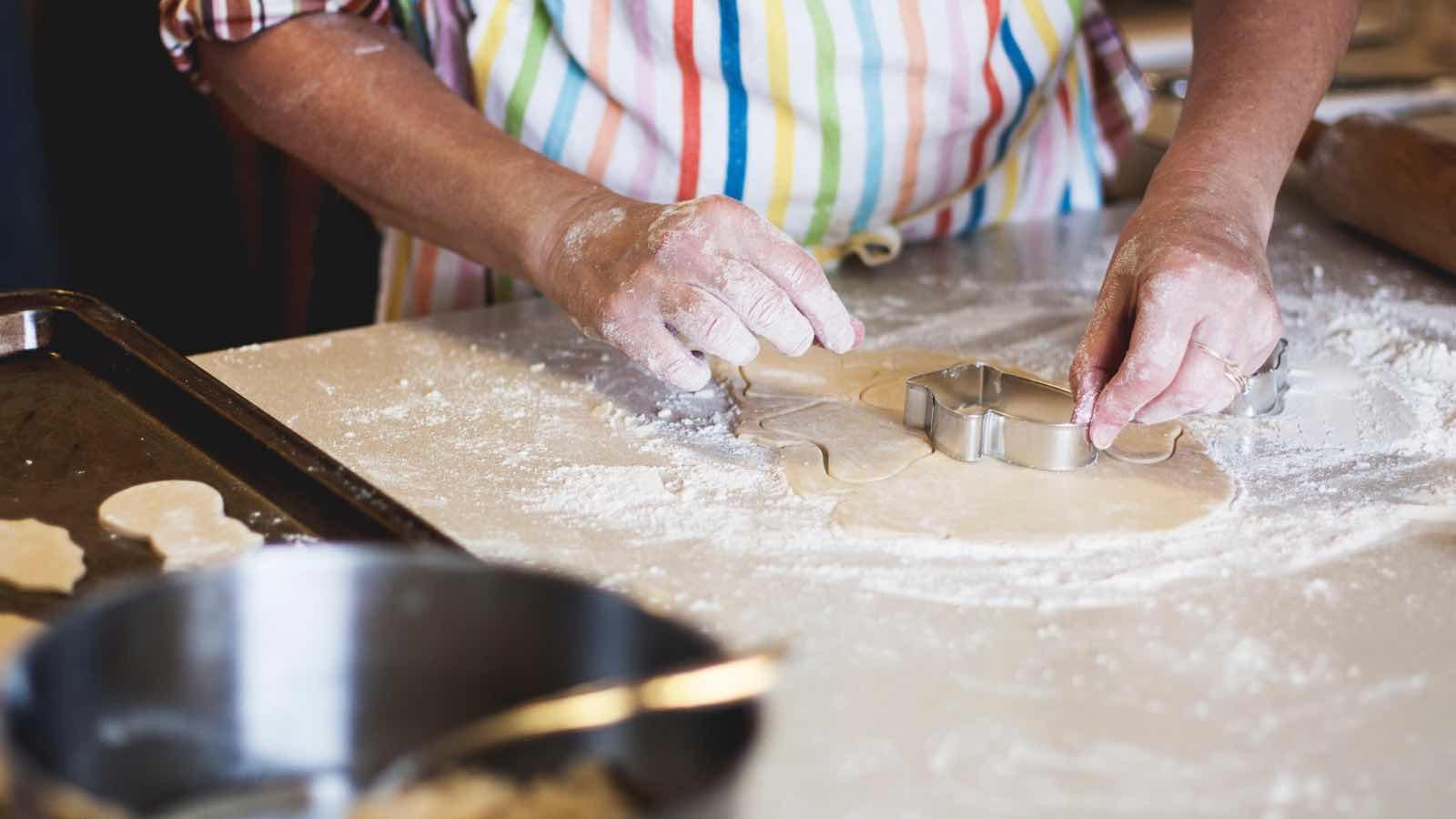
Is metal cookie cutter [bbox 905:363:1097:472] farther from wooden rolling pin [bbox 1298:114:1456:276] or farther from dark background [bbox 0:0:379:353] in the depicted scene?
dark background [bbox 0:0:379:353]

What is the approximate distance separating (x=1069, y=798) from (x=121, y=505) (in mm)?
648

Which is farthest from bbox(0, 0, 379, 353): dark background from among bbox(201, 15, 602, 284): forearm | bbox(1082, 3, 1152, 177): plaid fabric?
bbox(1082, 3, 1152, 177): plaid fabric

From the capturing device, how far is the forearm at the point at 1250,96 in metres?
1.24

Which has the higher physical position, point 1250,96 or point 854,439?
point 1250,96

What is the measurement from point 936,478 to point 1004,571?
15 centimetres

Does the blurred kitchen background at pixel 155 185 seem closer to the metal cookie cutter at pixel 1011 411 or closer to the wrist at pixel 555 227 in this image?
the wrist at pixel 555 227

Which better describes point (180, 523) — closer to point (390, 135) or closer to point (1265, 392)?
point (390, 135)

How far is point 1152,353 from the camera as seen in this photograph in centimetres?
107

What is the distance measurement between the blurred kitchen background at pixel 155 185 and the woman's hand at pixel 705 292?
3.78 ft

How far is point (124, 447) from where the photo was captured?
3.48ft

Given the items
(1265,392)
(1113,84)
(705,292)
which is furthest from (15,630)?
(1113,84)

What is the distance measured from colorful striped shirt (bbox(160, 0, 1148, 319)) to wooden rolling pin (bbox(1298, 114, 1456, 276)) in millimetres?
368

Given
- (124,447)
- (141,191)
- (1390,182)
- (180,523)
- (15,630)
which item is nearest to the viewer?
(15,630)

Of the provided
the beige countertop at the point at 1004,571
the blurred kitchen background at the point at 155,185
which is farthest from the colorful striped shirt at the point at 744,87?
Result: the blurred kitchen background at the point at 155,185
